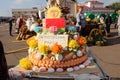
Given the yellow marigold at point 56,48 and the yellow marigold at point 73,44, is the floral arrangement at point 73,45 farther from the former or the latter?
the yellow marigold at point 56,48

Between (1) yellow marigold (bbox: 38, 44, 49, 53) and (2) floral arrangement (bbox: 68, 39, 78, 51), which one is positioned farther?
(2) floral arrangement (bbox: 68, 39, 78, 51)

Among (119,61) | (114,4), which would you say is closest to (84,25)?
(119,61)

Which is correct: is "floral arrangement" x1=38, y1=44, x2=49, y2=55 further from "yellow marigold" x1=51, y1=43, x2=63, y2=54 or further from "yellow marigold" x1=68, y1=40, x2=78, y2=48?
"yellow marigold" x1=68, y1=40, x2=78, y2=48

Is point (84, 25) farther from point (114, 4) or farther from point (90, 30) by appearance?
point (114, 4)

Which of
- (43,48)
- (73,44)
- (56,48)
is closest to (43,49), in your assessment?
(43,48)

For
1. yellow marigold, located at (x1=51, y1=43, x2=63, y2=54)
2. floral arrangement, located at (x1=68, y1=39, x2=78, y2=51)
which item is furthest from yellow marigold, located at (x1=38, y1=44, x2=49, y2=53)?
floral arrangement, located at (x1=68, y1=39, x2=78, y2=51)

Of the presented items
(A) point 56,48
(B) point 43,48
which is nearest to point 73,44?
(A) point 56,48

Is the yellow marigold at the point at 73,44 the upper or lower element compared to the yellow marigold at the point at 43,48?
upper

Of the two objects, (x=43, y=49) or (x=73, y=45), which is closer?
(x=43, y=49)

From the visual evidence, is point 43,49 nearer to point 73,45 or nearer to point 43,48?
point 43,48

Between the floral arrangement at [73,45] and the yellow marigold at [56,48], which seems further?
the floral arrangement at [73,45]

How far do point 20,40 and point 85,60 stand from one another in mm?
12636

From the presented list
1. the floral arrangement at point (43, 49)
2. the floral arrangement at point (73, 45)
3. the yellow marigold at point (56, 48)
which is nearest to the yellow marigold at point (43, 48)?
the floral arrangement at point (43, 49)

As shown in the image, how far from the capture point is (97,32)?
1617 cm
